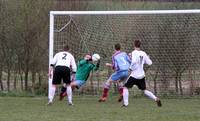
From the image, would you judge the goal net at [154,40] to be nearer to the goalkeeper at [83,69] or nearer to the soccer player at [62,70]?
the goalkeeper at [83,69]

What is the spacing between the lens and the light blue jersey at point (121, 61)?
1689 centimetres

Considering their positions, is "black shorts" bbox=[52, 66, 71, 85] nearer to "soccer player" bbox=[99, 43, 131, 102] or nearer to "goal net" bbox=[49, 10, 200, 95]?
"soccer player" bbox=[99, 43, 131, 102]

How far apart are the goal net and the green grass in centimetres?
217

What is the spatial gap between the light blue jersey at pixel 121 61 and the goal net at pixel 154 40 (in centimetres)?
262

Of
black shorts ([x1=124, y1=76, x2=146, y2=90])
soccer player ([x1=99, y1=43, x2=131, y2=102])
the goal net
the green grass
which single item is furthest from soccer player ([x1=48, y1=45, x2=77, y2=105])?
the goal net

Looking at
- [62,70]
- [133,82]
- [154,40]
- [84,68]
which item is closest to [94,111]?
[133,82]

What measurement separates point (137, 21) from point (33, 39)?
4196mm

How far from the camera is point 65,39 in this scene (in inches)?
771

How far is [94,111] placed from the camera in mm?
14008

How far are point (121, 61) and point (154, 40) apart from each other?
10.5 feet

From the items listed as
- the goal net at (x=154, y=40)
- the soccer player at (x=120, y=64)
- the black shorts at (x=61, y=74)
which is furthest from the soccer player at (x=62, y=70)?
the goal net at (x=154, y=40)

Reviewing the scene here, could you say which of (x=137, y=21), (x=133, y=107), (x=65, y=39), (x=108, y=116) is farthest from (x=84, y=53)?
(x=108, y=116)

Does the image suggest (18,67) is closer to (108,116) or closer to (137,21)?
(137,21)

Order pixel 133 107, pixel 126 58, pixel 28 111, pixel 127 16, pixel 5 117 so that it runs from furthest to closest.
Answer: pixel 127 16 → pixel 126 58 → pixel 133 107 → pixel 28 111 → pixel 5 117
